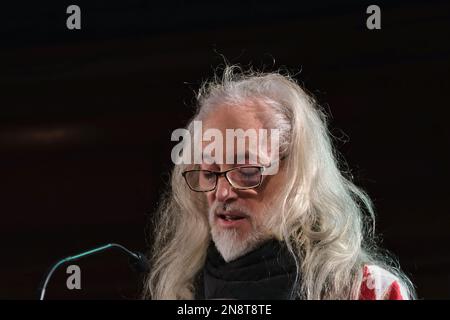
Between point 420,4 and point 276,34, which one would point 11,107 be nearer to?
point 276,34

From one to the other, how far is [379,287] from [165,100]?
3.04ft

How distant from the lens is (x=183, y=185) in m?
1.91

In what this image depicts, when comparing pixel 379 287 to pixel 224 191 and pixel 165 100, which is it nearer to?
pixel 224 191

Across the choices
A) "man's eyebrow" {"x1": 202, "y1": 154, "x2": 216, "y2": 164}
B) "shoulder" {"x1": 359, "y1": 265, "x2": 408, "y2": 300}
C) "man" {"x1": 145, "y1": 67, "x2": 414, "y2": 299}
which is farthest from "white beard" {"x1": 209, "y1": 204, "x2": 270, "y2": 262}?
"shoulder" {"x1": 359, "y1": 265, "x2": 408, "y2": 300}

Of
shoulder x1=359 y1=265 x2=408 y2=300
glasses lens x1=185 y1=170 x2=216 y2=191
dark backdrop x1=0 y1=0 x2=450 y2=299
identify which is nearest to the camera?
shoulder x1=359 y1=265 x2=408 y2=300

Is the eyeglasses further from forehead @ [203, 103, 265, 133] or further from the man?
forehead @ [203, 103, 265, 133]

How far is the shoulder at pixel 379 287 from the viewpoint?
5.08 ft

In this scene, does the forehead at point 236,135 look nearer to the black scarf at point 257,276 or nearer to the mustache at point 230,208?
the mustache at point 230,208

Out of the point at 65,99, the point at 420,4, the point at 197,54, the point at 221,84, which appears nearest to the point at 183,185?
the point at 221,84

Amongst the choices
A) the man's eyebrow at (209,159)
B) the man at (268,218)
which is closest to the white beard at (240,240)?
the man at (268,218)

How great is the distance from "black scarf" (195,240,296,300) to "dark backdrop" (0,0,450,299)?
0.50m

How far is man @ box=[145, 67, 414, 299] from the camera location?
1579 mm
